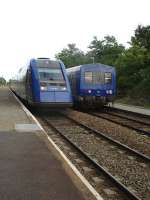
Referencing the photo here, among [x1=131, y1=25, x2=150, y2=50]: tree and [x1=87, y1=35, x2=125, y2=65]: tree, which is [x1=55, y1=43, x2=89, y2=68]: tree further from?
[x1=131, y1=25, x2=150, y2=50]: tree

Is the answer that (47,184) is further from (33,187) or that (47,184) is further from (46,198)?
(46,198)

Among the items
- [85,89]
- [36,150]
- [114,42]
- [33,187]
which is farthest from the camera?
[114,42]

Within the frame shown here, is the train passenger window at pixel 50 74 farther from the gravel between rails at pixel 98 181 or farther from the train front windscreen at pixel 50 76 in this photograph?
the gravel between rails at pixel 98 181

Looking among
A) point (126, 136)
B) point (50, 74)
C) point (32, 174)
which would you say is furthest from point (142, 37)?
point (32, 174)

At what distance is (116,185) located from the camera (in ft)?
30.1

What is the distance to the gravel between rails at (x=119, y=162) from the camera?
9.28 meters

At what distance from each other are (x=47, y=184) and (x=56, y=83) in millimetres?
17956

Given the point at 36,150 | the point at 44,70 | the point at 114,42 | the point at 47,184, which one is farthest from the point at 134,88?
the point at 47,184

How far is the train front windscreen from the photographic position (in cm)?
2552

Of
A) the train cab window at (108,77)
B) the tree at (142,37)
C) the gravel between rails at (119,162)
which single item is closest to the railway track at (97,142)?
the gravel between rails at (119,162)

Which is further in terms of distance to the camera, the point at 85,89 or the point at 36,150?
the point at 85,89

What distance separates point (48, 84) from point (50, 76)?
675 millimetres

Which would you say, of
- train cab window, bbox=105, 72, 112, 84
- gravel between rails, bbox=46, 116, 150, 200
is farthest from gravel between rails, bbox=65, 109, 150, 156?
train cab window, bbox=105, 72, 112, 84

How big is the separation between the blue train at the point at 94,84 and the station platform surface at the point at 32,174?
17.3 meters
